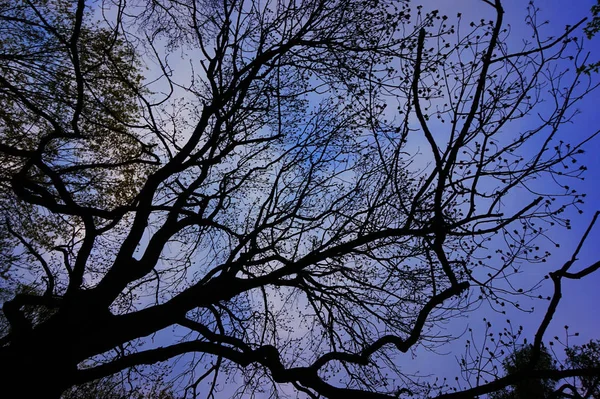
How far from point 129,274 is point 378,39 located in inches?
265

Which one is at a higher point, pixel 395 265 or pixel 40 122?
pixel 40 122

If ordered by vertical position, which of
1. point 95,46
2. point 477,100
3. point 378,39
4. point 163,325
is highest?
point 95,46

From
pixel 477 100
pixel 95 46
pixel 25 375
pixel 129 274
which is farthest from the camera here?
pixel 95 46

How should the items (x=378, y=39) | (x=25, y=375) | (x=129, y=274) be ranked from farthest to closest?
(x=378, y=39) < (x=129, y=274) < (x=25, y=375)

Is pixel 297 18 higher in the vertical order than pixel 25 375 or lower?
higher

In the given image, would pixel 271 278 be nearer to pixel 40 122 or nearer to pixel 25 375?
pixel 25 375

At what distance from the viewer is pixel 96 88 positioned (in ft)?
25.7

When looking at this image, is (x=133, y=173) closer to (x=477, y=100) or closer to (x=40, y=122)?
(x=40, y=122)

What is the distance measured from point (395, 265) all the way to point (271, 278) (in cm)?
243

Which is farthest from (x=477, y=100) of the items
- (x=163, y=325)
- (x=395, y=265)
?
(x=163, y=325)

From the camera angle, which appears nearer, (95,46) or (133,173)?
(95,46)

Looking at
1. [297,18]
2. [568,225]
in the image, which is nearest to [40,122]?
[297,18]

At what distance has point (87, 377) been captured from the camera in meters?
4.91

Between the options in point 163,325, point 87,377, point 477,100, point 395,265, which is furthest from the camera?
point 395,265
